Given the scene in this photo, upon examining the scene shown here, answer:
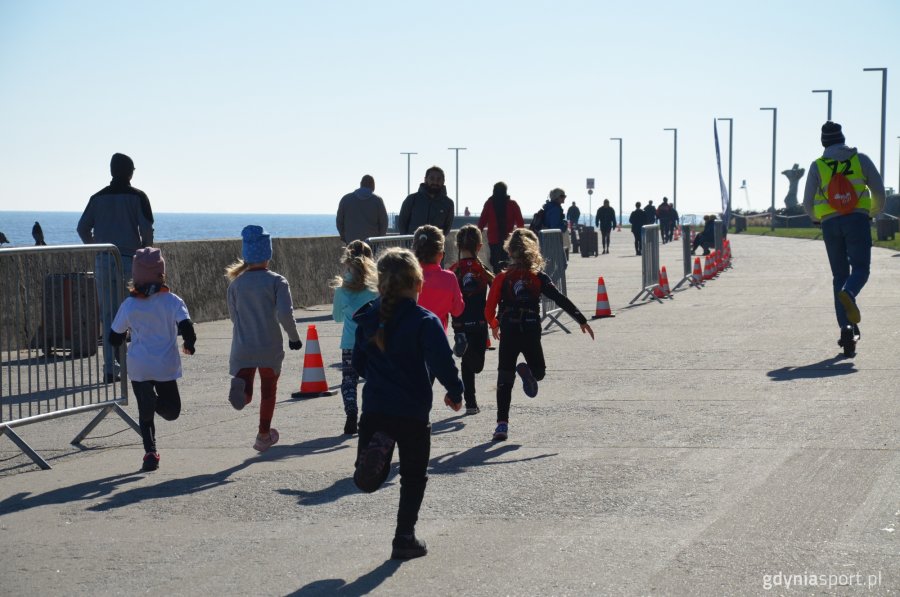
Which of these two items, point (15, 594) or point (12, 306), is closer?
point (15, 594)

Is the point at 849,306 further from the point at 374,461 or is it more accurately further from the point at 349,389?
the point at 374,461

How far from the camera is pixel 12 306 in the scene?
8891 millimetres

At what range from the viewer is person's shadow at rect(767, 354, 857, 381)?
437 inches

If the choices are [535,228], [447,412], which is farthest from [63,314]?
[535,228]

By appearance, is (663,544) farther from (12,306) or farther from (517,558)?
(12,306)

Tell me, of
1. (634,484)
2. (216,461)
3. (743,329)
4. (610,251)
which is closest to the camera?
(634,484)

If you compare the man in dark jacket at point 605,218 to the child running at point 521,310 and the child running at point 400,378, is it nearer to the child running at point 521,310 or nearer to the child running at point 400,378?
the child running at point 521,310

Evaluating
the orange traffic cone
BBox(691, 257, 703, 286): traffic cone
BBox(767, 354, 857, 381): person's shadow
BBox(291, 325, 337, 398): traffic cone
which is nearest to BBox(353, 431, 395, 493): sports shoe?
BBox(291, 325, 337, 398): traffic cone

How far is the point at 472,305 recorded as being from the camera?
9.78 m

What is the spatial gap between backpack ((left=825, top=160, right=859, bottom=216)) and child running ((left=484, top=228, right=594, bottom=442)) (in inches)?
189

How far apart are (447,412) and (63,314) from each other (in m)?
2.92

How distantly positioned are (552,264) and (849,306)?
17.3 ft

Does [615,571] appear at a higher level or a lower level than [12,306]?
lower

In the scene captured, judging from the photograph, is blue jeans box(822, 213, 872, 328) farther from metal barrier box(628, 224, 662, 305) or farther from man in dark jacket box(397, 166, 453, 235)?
metal barrier box(628, 224, 662, 305)
